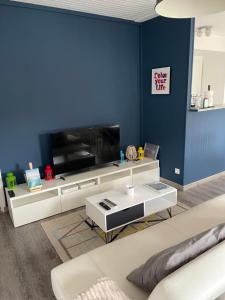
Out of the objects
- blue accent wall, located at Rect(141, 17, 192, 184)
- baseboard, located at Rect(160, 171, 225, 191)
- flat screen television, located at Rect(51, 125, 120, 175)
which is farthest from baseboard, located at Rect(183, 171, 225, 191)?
flat screen television, located at Rect(51, 125, 120, 175)

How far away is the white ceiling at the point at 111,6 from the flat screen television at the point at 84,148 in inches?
60.3

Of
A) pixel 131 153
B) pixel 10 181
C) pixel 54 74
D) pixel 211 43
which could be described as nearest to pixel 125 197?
pixel 131 153

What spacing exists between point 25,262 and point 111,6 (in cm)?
304

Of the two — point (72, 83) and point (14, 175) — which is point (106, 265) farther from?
point (72, 83)

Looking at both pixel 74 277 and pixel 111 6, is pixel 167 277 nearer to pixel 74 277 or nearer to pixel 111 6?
pixel 74 277

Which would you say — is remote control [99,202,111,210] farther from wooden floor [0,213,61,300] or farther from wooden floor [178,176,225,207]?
wooden floor [178,176,225,207]

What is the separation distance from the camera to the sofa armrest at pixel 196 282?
87 centimetres

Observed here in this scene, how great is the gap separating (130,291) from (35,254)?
4.12ft

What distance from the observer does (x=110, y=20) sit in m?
3.29

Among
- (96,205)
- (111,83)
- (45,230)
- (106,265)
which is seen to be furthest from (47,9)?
(106,265)

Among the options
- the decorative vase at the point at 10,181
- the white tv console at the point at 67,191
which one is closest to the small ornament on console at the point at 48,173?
the white tv console at the point at 67,191

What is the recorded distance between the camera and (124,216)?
2283 mm

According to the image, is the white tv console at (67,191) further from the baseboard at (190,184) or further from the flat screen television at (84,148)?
the baseboard at (190,184)

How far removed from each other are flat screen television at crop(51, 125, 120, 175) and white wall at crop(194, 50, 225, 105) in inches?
94.8
